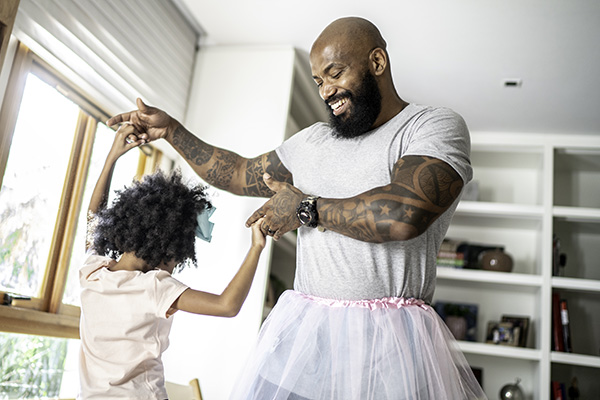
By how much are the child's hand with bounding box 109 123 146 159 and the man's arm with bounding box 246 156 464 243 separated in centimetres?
70

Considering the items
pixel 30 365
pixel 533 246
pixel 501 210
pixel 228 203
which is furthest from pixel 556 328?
pixel 30 365

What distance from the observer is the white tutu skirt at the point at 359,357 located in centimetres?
117

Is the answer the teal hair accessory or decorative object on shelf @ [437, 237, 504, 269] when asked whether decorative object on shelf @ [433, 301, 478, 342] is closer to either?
decorative object on shelf @ [437, 237, 504, 269]

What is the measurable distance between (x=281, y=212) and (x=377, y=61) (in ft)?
1.59

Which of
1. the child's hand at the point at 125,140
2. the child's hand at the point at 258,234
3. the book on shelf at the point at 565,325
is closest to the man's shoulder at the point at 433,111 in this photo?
the child's hand at the point at 258,234

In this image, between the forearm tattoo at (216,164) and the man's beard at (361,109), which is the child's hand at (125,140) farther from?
the man's beard at (361,109)

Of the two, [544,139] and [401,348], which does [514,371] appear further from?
[401,348]

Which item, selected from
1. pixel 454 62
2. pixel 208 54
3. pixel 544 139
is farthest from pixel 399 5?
pixel 544 139

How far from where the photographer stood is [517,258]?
393cm

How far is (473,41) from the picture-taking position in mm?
2852

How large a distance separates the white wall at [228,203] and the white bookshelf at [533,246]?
144cm

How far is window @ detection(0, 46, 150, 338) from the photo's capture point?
1.98 meters

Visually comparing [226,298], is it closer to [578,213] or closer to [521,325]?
[521,325]

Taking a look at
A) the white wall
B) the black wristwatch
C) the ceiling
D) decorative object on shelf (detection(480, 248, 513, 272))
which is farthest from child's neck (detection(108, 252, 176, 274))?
decorative object on shelf (detection(480, 248, 513, 272))
